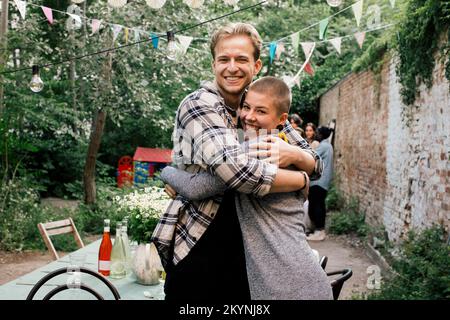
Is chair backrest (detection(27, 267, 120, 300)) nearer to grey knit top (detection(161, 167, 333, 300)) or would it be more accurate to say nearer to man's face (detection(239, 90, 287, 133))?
grey knit top (detection(161, 167, 333, 300))

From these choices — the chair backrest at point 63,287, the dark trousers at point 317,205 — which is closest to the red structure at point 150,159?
the dark trousers at point 317,205

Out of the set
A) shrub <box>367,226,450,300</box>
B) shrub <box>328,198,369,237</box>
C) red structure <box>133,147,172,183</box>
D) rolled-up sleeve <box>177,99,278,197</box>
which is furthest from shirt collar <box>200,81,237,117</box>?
red structure <box>133,147,172,183</box>

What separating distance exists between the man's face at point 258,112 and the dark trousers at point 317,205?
22.6 feet

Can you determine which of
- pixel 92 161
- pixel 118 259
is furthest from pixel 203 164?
pixel 92 161

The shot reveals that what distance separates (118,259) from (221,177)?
174cm

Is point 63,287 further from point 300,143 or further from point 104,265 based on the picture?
point 300,143

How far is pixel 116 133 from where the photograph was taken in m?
15.4

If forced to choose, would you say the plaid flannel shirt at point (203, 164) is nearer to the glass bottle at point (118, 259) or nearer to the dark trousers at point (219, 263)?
the dark trousers at point (219, 263)

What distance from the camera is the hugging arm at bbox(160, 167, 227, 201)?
5.40 ft

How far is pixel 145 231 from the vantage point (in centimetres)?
293

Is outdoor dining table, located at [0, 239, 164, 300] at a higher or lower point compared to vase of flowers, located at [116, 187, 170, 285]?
lower

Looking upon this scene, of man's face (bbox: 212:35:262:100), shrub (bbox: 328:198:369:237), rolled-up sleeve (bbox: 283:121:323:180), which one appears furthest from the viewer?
shrub (bbox: 328:198:369:237)

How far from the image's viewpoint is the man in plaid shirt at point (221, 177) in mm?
1599

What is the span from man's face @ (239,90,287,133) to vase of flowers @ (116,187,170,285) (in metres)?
1.29
